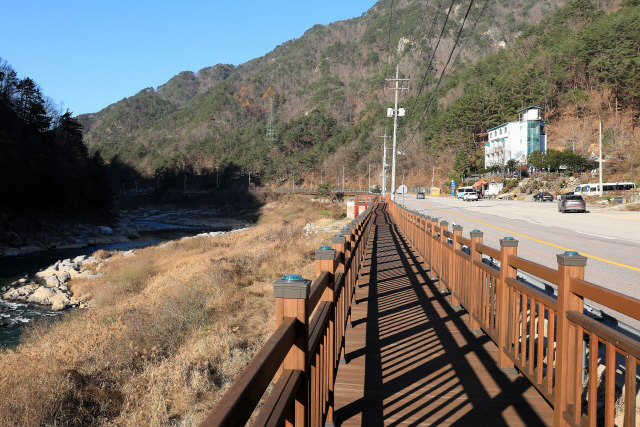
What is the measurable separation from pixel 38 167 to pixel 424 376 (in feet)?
206

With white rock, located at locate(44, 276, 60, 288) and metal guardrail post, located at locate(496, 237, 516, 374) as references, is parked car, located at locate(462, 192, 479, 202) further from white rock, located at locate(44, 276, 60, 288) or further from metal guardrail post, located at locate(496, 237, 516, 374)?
metal guardrail post, located at locate(496, 237, 516, 374)

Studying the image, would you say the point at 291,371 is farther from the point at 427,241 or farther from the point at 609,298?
the point at 427,241

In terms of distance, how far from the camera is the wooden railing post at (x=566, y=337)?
114 inches

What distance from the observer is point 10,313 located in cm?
1955

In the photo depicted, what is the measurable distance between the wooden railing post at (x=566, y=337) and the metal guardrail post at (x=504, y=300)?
1.16 meters

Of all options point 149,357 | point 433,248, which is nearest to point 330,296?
point 433,248

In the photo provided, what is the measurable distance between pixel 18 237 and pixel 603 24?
86502 mm

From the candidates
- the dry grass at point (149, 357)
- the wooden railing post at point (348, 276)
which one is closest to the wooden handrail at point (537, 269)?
the wooden railing post at point (348, 276)

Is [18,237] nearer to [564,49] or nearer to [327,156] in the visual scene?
[564,49]

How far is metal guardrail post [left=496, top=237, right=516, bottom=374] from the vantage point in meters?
4.33

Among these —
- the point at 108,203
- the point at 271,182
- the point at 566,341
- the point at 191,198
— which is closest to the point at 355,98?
the point at 271,182

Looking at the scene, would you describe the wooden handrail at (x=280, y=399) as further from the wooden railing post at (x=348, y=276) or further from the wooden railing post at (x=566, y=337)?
the wooden railing post at (x=348, y=276)

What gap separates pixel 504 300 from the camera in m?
4.40

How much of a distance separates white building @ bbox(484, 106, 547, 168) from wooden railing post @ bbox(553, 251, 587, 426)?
78189 mm
